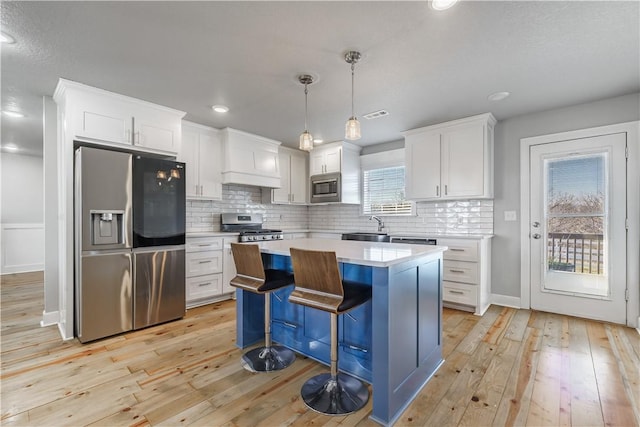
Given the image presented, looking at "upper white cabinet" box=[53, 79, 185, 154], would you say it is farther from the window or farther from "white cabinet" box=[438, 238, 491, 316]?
"white cabinet" box=[438, 238, 491, 316]

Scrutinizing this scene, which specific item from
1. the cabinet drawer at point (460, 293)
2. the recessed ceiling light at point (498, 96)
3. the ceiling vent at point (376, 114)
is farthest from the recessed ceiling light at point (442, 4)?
the cabinet drawer at point (460, 293)

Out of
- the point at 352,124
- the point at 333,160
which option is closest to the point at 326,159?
the point at 333,160

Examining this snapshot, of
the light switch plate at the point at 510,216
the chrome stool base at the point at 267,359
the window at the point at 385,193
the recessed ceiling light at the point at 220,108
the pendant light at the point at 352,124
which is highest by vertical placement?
the recessed ceiling light at the point at 220,108

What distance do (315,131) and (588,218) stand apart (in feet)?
11.2

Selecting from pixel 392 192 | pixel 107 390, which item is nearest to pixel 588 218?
pixel 392 192

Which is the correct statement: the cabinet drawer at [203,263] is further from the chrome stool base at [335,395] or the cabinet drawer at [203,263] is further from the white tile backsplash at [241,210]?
the chrome stool base at [335,395]

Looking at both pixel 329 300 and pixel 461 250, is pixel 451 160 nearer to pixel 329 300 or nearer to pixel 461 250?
pixel 461 250

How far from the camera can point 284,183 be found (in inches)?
200

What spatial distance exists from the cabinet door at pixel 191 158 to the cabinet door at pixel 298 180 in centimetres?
168

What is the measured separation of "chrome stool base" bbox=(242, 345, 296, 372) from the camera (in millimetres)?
2178

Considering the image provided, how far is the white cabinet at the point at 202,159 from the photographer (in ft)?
12.6

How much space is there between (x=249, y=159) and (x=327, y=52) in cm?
248

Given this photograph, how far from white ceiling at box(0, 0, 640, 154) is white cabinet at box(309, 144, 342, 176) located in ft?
5.03

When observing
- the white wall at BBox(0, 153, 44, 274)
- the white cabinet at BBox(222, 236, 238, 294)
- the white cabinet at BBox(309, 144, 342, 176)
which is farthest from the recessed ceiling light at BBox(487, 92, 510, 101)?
the white wall at BBox(0, 153, 44, 274)
